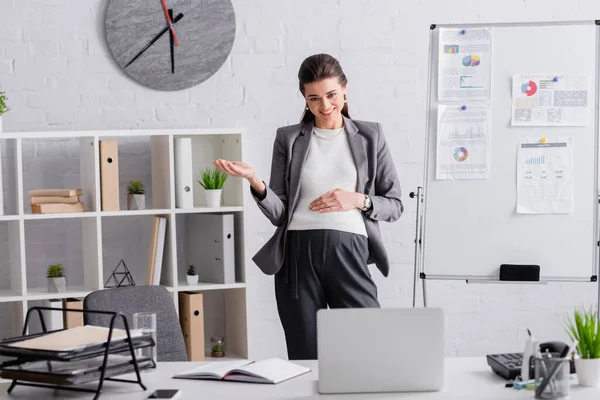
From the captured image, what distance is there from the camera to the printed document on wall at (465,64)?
11.3 ft

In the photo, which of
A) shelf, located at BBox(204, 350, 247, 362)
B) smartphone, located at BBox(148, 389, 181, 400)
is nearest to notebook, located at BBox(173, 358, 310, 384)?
smartphone, located at BBox(148, 389, 181, 400)

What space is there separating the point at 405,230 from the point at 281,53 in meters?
1.06

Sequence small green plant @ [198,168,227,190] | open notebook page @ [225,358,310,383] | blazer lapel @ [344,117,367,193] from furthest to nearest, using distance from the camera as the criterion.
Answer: small green plant @ [198,168,227,190] < blazer lapel @ [344,117,367,193] < open notebook page @ [225,358,310,383]

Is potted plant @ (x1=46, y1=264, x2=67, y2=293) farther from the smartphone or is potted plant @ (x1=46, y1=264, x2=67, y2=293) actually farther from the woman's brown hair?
the smartphone

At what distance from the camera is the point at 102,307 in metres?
2.46

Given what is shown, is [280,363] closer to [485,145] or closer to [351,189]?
[351,189]

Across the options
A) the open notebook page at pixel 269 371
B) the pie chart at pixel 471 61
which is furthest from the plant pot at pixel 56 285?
the pie chart at pixel 471 61

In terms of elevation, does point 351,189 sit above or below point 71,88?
below

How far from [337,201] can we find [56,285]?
141cm

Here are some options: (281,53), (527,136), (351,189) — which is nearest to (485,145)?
(527,136)

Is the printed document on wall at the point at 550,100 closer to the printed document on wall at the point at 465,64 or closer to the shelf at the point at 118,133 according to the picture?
the printed document on wall at the point at 465,64

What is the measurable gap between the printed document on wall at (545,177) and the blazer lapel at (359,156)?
83cm

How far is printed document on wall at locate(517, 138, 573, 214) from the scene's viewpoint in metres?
3.39

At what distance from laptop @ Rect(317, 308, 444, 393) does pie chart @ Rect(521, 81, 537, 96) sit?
1.84 meters
